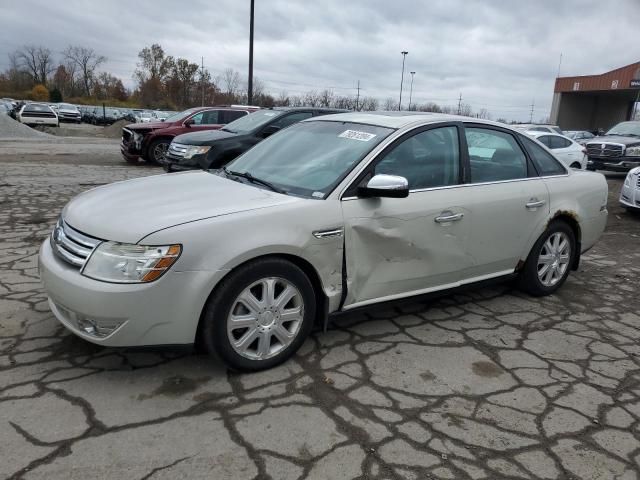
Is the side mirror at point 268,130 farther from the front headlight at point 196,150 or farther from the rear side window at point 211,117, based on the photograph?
the rear side window at point 211,117

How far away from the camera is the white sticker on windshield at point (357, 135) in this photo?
3.71 m

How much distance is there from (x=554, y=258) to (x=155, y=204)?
11.7ft

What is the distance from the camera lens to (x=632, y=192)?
888cm

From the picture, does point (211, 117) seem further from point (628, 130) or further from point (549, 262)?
point (628, 130)

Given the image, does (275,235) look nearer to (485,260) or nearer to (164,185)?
(164,185)

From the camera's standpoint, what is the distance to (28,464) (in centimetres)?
228

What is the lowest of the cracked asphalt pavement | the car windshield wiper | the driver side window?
the cracked asphalt pavement

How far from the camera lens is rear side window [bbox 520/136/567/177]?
4539 millimetres

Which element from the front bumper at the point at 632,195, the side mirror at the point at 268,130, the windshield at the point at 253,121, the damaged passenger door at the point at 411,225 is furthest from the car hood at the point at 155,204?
the front bumper at the point at 632,195

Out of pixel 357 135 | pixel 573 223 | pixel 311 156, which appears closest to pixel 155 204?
pixel 311 156

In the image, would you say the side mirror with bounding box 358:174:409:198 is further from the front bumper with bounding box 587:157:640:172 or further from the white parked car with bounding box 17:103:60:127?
the white parked car with bounding box 17:103:60:127

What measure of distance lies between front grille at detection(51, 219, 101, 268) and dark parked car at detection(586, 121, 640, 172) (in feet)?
53.0

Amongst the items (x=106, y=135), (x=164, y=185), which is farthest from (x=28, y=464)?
(x=106, y=135)

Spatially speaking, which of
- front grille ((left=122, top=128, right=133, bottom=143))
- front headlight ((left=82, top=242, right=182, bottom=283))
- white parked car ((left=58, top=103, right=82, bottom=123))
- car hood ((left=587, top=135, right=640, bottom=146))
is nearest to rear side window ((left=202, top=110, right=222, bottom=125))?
front grille ((left=122, top=128, right=133, bottom=143))
